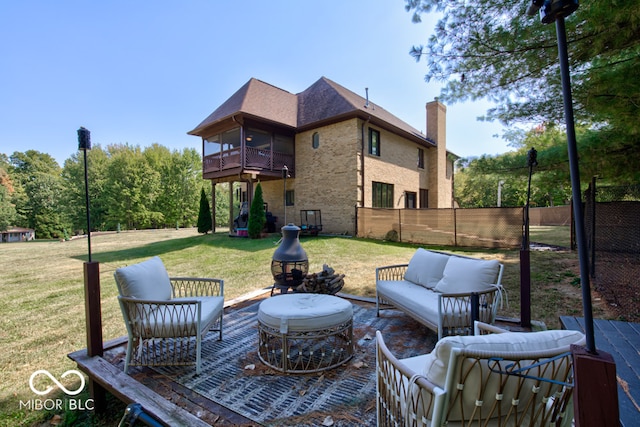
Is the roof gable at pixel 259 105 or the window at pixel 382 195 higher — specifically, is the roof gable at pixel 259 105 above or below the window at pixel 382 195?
above

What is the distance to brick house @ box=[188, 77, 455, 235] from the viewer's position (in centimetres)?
1364

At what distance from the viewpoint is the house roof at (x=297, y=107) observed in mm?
13750

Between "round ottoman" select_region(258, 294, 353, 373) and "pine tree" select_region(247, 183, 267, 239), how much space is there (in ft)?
33.0

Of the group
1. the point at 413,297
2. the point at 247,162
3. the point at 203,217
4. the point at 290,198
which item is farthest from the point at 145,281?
the point at 203,217

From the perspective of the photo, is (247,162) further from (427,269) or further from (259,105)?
(427,269)

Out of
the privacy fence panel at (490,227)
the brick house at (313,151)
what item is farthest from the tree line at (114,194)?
the privacy fence panel at (490,227)

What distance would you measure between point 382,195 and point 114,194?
26.8 m

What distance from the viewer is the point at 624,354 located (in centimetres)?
251

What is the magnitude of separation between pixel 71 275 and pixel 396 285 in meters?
8.86

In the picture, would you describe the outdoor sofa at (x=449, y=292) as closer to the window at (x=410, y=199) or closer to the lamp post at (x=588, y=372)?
the lamp post at (x=588, y=372)

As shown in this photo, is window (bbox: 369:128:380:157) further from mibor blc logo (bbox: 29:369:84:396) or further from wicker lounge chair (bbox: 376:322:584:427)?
wicker lounge chair (bbox: 376:322:584:427)

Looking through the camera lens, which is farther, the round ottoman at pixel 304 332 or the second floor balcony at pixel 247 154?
the second floor balcony at pixel 247 154

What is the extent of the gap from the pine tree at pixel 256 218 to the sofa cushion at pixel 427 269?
961 cm

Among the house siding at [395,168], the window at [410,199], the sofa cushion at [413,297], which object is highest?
the house siding at [395,168]
